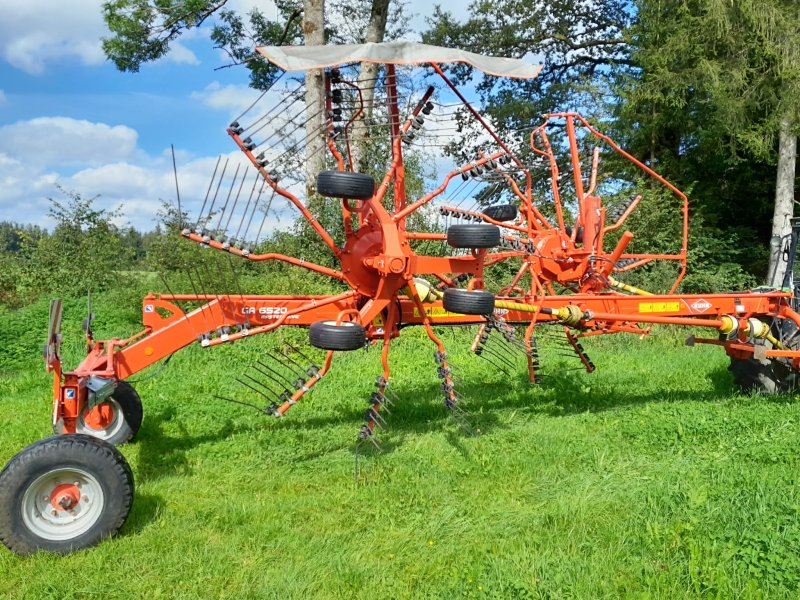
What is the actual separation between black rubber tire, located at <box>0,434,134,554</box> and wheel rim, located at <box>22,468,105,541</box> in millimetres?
11

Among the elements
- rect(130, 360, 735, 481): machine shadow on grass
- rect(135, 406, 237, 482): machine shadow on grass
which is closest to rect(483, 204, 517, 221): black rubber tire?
rect(130, 360, 735, 481): machine shadow on grass

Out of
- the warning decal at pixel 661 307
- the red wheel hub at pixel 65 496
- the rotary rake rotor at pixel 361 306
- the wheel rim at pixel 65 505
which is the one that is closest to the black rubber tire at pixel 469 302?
the rotary rake rotor at pixel 361 306

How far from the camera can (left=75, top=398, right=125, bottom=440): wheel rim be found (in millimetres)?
5832

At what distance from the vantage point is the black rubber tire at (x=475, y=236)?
16.6 feet

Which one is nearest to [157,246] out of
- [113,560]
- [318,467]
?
[318,467]

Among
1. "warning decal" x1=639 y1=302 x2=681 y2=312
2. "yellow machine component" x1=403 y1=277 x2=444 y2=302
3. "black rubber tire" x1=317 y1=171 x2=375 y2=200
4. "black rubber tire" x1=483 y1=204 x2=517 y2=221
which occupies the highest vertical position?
"black rubber tire" x1=317 y1=171 x2=375 y2=200

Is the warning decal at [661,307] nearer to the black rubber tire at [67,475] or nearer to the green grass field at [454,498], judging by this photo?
the green grass field at [454,498]

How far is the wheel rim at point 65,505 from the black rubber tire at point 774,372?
19.6 ft

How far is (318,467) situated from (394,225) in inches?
79.1

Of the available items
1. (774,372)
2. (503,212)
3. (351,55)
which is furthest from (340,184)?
(774,372)

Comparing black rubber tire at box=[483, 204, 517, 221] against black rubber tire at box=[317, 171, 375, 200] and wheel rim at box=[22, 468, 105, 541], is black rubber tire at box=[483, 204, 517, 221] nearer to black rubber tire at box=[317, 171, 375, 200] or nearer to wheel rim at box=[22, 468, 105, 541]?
black rubber tire at box=[317, 171, 375, 200]

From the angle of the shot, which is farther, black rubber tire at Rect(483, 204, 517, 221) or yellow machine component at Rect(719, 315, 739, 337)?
black rubber tire at Rect(483, 204, 517, 221)

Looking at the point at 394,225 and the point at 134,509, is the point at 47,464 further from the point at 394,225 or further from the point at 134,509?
the point at 394,225

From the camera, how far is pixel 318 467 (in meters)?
5.43
